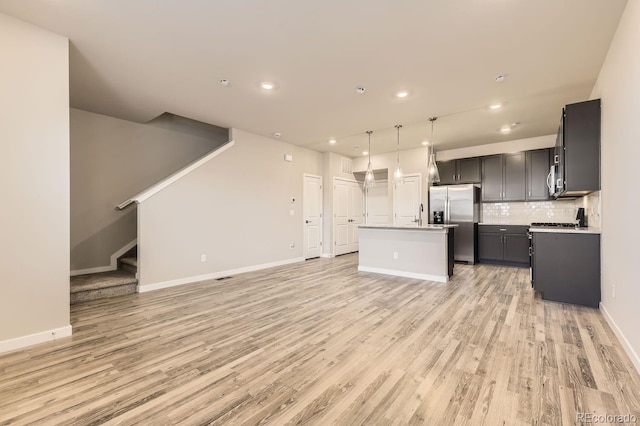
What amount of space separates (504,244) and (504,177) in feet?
5.07

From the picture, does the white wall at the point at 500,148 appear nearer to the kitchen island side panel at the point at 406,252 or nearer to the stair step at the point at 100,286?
the kitchen island side panel at the point at 406,252

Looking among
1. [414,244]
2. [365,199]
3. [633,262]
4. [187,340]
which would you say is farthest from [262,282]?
[365,199]

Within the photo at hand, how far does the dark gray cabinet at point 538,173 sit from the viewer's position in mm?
6039

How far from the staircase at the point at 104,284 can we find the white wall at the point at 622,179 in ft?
18.7

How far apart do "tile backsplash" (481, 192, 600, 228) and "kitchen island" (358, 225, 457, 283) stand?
247 cm

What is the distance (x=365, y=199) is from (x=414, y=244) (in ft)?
13.5

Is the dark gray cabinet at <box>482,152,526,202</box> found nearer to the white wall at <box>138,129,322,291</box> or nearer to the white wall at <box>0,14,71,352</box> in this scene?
the white wall at <box>138,129,322,291</box>

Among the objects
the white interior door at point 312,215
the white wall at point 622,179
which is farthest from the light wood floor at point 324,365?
the white interior door at point 312,215

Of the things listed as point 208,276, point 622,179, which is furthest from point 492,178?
point 208,276

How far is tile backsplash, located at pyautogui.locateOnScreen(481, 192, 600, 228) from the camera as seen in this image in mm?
6023

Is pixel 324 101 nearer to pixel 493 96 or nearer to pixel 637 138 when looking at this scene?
pixel 493 96

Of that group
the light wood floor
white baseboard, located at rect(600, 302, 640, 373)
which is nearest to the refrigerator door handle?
the light wood floor

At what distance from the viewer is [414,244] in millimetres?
5145

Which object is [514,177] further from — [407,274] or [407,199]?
[407,274]
